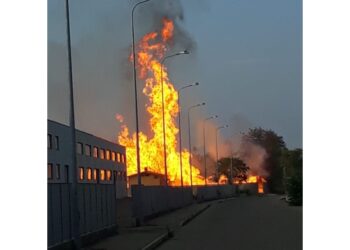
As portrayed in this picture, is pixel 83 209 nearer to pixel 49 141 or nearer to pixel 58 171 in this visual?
pixel 49 141

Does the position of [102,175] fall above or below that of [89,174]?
below

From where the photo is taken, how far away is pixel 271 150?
13862 cm

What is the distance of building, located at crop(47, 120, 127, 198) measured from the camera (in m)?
59.2

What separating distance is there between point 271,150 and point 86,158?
70.4 m

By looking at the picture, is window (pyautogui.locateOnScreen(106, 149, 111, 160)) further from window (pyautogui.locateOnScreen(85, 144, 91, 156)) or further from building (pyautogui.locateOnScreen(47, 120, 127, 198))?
window (pyautogui.locateOnScreen(85, 144, 91, 156))

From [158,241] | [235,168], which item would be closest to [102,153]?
[158,241]

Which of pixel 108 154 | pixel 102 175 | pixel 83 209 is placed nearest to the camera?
pixel 83 209

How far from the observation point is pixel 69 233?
737 inches

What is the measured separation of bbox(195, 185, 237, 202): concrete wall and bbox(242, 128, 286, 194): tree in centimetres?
1920

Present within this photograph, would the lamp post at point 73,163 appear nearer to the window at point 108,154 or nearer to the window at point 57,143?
the window at point 57,143

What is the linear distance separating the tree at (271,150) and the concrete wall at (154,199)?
75.8 metres
